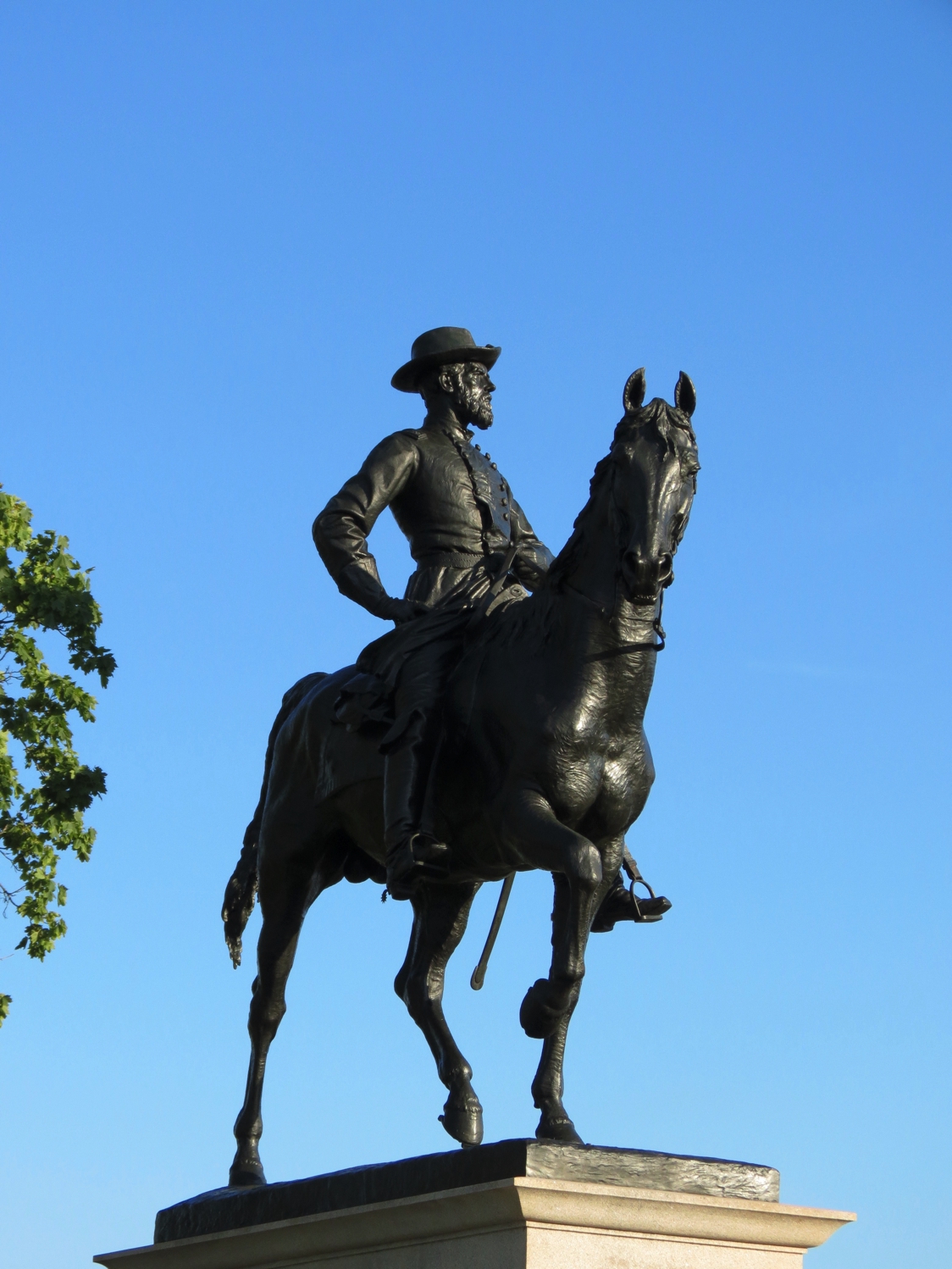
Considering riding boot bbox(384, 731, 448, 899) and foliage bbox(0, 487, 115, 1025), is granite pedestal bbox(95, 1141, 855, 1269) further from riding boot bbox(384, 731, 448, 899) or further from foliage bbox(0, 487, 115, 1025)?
foliage bbox(0, 487, 115, 1025)

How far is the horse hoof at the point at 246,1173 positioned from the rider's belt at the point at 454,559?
3.07 metres

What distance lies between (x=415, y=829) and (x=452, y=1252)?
1.88m

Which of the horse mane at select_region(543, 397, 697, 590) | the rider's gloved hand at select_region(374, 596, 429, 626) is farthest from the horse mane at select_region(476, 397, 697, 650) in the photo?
the rider's gloved hand at select_region(374, 596, 429, 626)

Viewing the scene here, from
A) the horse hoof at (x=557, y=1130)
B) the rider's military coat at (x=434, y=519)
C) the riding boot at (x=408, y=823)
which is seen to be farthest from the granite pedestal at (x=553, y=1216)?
the rider's military coat at (x=434, y=519)

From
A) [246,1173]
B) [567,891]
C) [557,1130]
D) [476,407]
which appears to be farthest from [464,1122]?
[476,407]

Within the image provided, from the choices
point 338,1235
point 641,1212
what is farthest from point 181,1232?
point 641,1212

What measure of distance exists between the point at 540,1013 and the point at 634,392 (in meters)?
2.62

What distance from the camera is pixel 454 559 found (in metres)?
9.82

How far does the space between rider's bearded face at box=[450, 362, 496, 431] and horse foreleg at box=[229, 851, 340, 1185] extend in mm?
2387

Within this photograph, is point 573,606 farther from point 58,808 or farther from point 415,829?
point 58,808

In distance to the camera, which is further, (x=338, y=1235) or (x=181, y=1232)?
(x=181, y=1232)

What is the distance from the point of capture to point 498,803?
8305 mm

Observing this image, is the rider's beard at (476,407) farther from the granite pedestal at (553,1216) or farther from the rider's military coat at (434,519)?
the granite pedestal at (553,1216)

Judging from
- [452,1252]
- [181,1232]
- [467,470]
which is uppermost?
[467,470]
